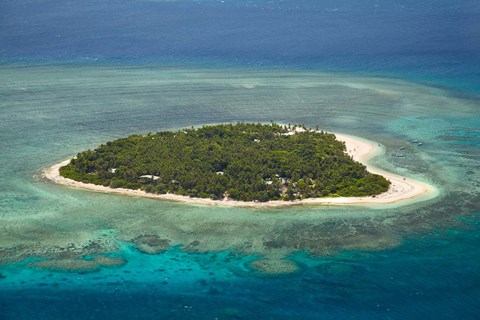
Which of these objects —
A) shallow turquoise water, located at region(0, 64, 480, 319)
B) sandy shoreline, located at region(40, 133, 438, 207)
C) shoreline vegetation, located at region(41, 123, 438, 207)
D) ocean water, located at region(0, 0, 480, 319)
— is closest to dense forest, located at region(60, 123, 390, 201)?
shoreline vegetation, located at region(41, 123, 438, 207)

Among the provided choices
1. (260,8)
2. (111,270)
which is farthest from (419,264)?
(260,8)

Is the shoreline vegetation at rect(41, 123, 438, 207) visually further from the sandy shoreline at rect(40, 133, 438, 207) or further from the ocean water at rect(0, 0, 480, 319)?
the ocean water at rect(0, 0, 480, 319)

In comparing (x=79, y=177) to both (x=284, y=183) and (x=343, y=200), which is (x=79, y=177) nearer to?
(x=284, y=183)

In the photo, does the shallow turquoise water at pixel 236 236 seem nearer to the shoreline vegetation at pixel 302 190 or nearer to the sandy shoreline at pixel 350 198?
the sandy shoreline at pixel 350 198

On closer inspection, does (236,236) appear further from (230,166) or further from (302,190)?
(230,166)

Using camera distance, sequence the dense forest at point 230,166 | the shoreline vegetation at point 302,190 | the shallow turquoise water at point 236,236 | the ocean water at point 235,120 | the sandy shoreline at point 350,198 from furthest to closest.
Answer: the dense forest at point 230,166, the shoreline vegetation at point 302,190, the sandy shoreline at point 350,198, the ocean water at point 235,120, the shallow turquoise water at point 236,236

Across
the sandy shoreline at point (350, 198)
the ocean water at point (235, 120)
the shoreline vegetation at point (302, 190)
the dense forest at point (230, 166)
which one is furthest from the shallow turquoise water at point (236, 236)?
the dense forest at point (230, 166)

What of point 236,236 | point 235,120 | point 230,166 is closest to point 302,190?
point 230,166
